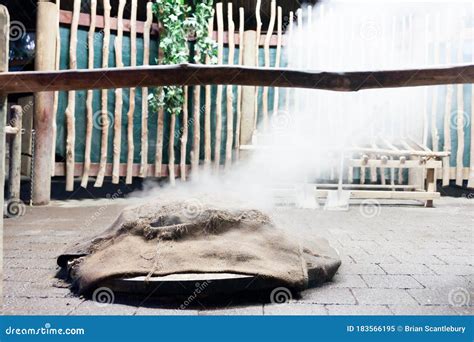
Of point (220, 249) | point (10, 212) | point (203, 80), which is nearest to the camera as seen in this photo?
point (203, 80)

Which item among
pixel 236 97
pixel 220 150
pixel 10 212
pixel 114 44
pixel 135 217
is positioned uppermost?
pixel 114 44

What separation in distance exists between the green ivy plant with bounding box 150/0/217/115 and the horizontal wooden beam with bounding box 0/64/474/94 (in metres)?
3.79

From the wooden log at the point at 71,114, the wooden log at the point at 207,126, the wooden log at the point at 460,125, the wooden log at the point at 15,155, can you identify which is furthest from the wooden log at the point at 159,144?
the wooden log at the point at 460,125

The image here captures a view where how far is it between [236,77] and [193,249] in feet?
2.80

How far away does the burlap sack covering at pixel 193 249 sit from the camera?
6.24 feet

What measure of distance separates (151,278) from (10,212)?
3.12 meters

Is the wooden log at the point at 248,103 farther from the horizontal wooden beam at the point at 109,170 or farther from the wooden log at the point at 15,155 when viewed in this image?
the wooden log at the point at 15,155

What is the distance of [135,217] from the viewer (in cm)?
223

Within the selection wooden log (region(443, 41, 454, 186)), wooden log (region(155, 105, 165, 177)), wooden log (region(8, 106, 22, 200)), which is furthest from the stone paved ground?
wooden log (region(443, 41, 454, 186))

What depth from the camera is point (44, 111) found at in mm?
4977

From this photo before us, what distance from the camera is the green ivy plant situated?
541 centimetres
